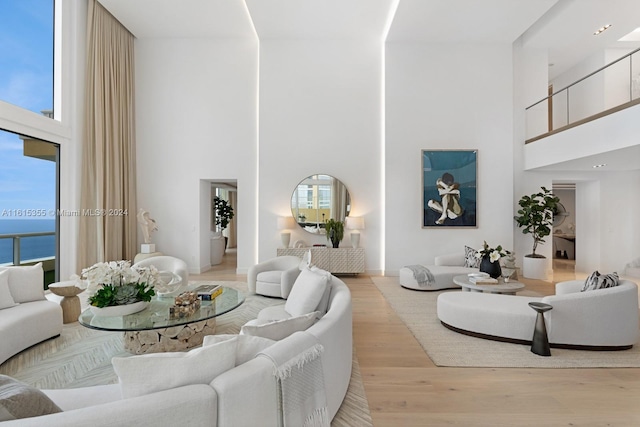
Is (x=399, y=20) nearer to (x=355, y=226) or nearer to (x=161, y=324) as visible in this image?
(x=355, y=226)

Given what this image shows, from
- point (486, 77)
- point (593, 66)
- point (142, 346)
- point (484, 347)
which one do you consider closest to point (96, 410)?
point (142, 346)

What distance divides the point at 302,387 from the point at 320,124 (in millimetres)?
6431

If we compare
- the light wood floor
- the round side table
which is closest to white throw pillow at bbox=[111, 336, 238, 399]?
the light wood floor

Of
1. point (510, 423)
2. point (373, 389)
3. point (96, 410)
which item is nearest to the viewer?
point (96, 410)

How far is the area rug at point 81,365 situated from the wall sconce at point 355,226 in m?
3.66

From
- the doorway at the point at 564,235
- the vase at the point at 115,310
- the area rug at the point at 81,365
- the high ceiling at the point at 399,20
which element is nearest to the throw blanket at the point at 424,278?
the area rug at the point at 81,365

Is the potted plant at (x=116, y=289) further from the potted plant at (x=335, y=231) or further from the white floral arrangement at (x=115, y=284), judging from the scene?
the potted plant at (x=335, y=231)

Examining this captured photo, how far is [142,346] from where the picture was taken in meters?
3.21

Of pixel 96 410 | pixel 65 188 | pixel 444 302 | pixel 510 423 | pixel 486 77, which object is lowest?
pixel 510 423

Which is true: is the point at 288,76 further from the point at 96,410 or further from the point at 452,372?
the point at 96,410

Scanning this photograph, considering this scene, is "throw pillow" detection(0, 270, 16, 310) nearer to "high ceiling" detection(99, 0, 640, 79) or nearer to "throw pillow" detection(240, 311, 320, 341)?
"throw pillow" detection(240, 311, 320, 341)

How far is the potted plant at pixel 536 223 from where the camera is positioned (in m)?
6.69

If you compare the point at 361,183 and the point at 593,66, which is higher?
the point at 593,66

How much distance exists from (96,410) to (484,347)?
3383 mm
